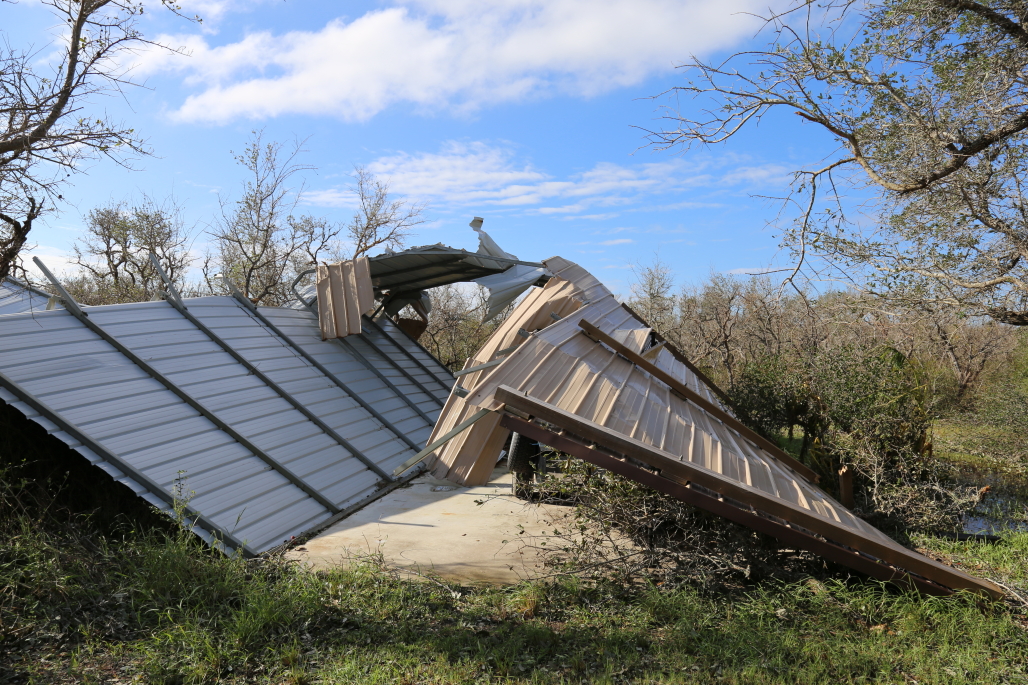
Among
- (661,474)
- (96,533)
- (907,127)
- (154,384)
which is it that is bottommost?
(96,533)

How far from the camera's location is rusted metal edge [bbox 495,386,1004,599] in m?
4.74

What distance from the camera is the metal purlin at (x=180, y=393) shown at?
642cm

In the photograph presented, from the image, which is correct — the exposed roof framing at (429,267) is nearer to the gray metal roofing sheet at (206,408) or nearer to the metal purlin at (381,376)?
the metal purlin at (381,376)

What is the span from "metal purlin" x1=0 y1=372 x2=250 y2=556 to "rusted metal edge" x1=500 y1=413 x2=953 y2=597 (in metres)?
2.54

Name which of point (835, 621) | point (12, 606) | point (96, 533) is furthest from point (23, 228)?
point (835, 621)

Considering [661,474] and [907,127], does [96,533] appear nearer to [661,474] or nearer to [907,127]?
[661,474]

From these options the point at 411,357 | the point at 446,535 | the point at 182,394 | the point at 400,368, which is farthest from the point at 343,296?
the point at 446,535

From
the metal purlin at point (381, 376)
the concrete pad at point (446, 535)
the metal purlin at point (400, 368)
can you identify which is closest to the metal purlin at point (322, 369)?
the metal purlin at point (381, 376)

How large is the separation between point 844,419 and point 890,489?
3.40 feet

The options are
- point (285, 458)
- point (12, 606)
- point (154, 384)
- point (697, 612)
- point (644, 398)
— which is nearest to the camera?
point (12, 606)

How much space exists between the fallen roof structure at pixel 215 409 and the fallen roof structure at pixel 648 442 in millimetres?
1391

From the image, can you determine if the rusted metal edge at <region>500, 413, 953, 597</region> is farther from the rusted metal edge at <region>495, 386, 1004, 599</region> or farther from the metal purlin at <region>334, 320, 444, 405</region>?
the metal purlin at <region>334, 320, 444, 405</region>

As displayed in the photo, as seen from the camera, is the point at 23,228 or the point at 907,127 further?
the point at 907,127

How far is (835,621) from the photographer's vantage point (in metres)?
4.42
